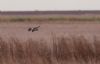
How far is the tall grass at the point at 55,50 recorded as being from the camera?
11852 mm

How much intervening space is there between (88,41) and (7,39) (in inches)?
83.6

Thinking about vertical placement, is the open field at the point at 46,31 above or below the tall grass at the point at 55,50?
below

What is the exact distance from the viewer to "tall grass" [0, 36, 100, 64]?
1185 centimetres

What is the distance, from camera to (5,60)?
11.8 metres

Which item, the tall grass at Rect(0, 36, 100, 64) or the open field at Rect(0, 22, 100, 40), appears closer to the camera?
the tall grass at Rect(0, 36, 100, 64)

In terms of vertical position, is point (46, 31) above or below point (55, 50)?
below

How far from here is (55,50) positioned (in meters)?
12.1

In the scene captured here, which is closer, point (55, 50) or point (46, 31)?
point (55, 50)

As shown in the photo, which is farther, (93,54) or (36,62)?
(93,54)

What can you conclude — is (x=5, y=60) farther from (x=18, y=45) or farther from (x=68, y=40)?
(x=68, y=40)

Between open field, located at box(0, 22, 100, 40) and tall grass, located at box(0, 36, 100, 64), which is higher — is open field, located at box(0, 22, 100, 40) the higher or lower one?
the lower one

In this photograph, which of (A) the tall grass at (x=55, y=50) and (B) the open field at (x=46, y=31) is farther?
(B) the open field at (x=46, y=31)

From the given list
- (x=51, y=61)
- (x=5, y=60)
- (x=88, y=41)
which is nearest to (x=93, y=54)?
(x=88, y=41)

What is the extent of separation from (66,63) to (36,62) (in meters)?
0.86
